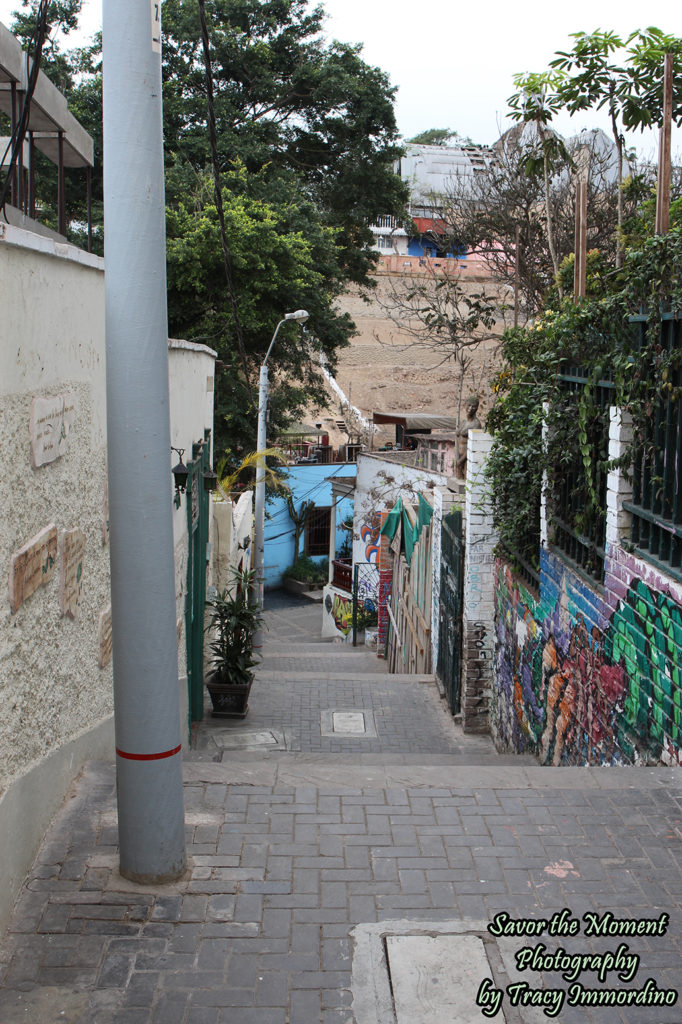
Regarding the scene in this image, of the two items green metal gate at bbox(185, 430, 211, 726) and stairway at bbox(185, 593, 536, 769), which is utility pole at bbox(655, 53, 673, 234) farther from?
green metal gate at bbox(185, 430, 211, 726)

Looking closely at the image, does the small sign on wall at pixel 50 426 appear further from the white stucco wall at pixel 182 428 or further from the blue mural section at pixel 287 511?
the blue mural section at pixel 287 511

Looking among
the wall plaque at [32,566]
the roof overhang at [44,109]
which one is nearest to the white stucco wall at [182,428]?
the roof overhang at [44,109]

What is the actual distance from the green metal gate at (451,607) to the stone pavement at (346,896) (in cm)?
512

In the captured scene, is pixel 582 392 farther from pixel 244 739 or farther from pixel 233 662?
pixel 233 662

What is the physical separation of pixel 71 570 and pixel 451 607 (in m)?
6.45

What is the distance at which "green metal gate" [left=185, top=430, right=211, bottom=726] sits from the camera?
9180mm

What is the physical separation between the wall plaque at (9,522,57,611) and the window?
84.8 ft

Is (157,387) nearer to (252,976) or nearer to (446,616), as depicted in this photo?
(252,976)

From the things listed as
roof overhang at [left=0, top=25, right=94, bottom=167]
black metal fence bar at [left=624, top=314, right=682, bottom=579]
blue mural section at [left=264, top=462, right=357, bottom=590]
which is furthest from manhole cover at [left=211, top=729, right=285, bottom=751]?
blue mural section at [left=264, top=462, right=357, bottom=590]

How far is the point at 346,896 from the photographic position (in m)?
3.54

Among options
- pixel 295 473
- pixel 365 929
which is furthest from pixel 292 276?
pixel 365 929

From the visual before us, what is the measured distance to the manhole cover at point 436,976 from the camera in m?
2.95

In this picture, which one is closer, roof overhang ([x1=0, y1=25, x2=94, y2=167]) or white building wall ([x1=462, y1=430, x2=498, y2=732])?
roof overhang ([x1=0, y1=25, x2=94, y2=167])

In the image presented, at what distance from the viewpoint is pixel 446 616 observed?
10.6 meters
